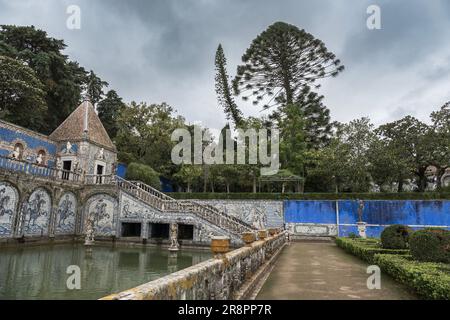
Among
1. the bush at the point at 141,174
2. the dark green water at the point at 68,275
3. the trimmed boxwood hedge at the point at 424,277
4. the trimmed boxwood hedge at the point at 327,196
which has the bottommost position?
the dark green water at the point at 68,275

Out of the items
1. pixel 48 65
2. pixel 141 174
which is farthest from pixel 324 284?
pixel 48 65

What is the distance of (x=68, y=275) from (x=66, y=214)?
13.1 metres

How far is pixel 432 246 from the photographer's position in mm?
8445

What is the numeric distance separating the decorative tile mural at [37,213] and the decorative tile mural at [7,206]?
0.81 metres

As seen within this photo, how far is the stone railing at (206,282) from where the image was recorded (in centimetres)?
319

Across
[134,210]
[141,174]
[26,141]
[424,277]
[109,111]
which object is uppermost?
[109,111]

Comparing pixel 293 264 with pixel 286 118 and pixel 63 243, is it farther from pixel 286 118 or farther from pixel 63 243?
pixel 286 118

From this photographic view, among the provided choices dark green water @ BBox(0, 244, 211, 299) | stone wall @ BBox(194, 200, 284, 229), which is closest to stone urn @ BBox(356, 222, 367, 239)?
stone wall @ BBox(194, 200, 284, 229)

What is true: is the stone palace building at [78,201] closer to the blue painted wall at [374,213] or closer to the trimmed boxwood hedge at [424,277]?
the blue painted wall at [374,213]

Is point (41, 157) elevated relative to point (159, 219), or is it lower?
elevated

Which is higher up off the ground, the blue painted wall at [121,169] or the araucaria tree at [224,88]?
the araucaria tree at [224,88]

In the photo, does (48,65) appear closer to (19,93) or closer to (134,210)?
(19,93)

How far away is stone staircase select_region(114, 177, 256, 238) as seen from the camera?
1989 centimetres

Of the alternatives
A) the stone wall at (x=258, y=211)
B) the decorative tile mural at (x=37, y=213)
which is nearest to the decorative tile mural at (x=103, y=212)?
the decorative tile mural at (x=37, y=213)
